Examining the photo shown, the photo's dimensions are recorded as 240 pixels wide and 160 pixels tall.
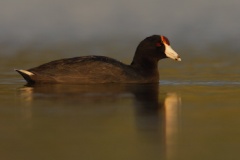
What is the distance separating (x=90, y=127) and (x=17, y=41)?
62.0 feet

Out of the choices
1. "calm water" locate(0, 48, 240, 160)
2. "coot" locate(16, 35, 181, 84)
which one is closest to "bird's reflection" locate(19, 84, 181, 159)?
"calm water" locate(0, 48, 240, 160)

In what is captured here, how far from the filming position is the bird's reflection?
9781 millimetres

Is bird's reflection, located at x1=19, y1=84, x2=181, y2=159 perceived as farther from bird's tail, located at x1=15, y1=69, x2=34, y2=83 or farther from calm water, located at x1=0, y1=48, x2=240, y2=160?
bird's tail, located at x1=15, y1=69, x2=34, y2=83

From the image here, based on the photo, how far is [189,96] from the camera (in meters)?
13.8

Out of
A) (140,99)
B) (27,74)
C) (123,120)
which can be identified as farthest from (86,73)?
(123,120)

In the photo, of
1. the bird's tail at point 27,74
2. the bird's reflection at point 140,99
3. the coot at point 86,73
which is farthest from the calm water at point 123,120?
the coot at point 86,73

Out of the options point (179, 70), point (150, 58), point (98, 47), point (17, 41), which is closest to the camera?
point (150, 58)

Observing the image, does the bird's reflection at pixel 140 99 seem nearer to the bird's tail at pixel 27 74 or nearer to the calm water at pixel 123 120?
the calm water at pixel 123 120

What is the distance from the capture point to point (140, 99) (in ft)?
44.0

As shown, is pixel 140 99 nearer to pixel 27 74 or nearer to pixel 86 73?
pixel 86 73

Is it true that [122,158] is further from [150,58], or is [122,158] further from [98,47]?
[98,47]

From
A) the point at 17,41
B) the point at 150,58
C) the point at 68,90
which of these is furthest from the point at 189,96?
the point at 17,41

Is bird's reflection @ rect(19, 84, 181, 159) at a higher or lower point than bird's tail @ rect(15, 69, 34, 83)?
lower

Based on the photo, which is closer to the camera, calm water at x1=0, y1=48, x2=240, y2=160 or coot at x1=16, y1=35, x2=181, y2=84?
calm water at x1=0, y1=48, x2=240, y2=160
